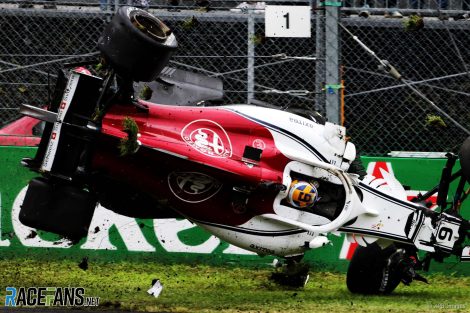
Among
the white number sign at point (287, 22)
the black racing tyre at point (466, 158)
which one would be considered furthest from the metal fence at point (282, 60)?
the black racing tyre at point (466, 158)

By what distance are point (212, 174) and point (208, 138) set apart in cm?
26

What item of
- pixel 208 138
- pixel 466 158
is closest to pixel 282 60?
pixel 466 158

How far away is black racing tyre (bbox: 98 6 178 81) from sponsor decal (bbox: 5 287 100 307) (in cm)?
169

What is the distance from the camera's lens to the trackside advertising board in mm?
9141

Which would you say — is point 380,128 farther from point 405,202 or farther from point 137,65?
point 137,65

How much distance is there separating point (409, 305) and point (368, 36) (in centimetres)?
358

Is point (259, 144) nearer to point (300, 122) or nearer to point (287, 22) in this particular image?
point (300, 122)

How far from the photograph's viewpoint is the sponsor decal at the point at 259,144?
7.18 meters

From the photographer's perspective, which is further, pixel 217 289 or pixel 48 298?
pixel 217 289

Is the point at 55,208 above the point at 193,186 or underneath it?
underneath

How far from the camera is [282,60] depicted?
9.54 m

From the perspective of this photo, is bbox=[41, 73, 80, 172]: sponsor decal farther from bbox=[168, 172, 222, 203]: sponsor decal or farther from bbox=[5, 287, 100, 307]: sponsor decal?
bbox=[5, 287, 100, 307]: sponsor decal

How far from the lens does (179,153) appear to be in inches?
269

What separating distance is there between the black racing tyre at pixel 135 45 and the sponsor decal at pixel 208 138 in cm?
61
